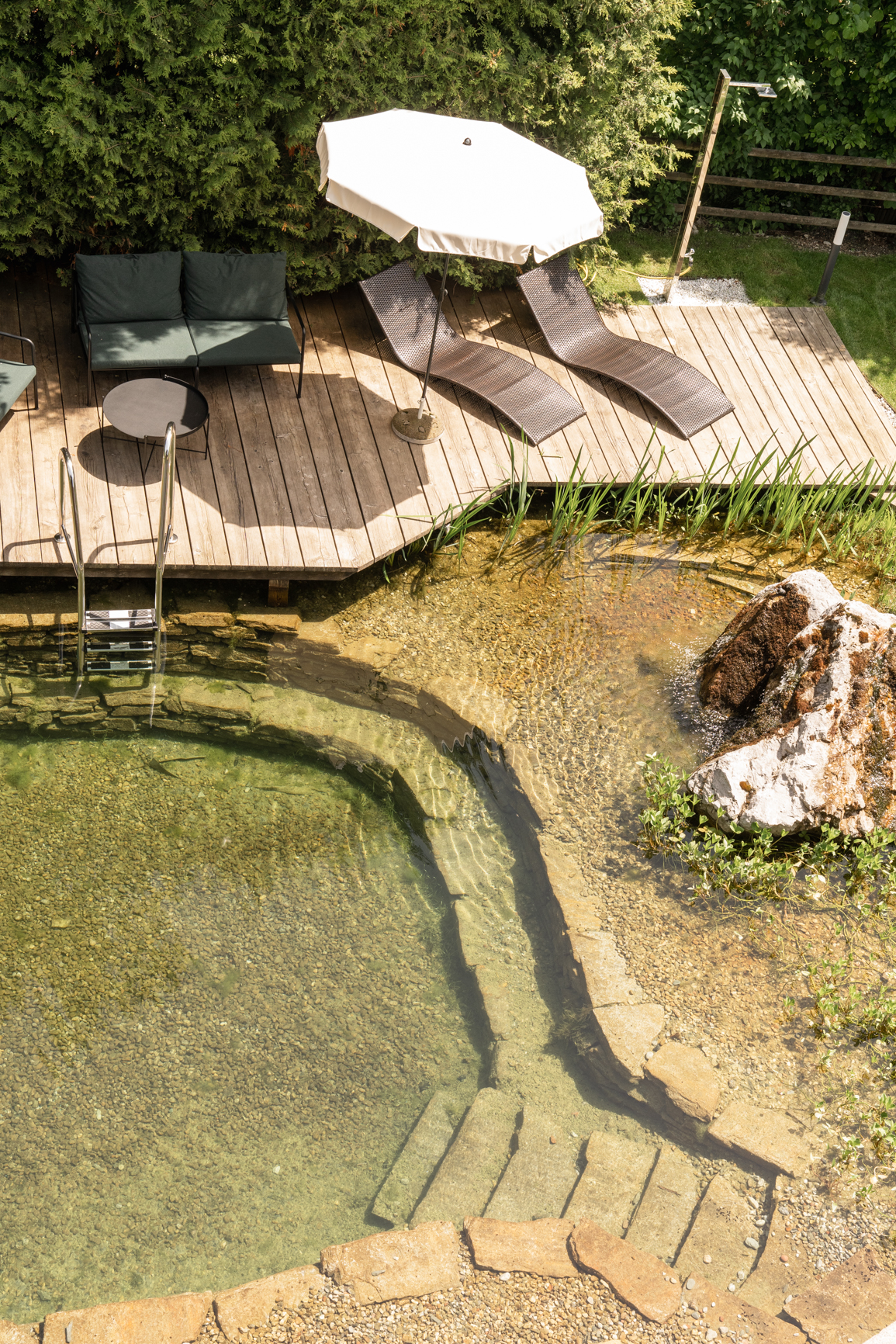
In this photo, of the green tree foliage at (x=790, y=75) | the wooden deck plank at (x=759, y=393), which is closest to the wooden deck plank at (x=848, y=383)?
the wooden deck plank at (x=759, y=393)

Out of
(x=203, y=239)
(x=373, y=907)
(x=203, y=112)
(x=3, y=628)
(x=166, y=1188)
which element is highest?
(x=203, y=112)

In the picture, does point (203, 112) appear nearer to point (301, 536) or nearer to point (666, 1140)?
point (301, 536)

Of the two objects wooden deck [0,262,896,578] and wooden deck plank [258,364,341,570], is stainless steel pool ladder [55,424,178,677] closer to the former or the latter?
wooden deck [0,262,896,578]

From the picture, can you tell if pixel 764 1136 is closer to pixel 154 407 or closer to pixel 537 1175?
pixel 537 1175

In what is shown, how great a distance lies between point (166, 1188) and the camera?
159 inches

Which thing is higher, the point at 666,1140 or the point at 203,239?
the point at 203,239

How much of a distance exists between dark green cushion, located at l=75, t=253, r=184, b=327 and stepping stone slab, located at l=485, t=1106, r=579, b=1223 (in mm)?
5136

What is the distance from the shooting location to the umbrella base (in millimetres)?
6898

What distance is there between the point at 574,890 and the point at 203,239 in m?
5.04

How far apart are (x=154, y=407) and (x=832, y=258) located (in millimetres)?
5488

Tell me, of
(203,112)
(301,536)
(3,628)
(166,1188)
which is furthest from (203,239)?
(166,1188)

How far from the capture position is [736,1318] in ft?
12.7

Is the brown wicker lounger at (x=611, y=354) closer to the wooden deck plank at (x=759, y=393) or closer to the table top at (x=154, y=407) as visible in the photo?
the wooden deck plank at (x=759, y=393)

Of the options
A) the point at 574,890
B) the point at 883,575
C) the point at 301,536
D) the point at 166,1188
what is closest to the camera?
the point at 166,1188
